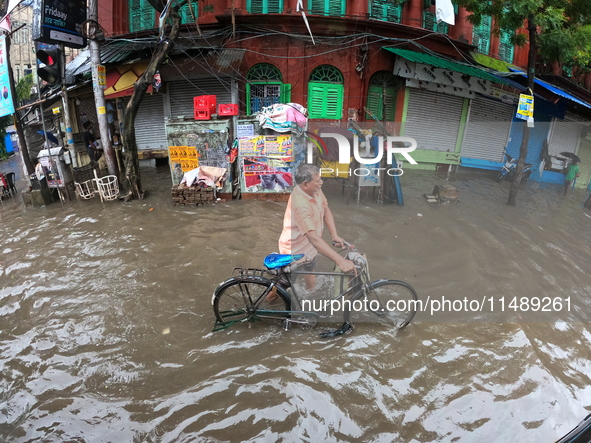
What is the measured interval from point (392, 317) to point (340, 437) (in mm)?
1463

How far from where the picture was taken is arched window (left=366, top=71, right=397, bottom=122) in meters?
11.6

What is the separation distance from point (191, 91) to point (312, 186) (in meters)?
9.56

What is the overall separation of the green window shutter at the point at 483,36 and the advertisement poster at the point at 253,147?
9422mm

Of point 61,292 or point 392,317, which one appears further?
point 61,292

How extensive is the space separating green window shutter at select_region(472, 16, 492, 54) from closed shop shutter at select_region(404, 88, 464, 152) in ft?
7.35

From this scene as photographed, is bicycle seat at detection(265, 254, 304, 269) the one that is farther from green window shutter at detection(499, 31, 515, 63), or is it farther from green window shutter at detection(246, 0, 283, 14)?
green window shutter at detection(499, 31, 515, 63)

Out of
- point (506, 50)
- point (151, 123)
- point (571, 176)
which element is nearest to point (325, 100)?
point (151, 123)

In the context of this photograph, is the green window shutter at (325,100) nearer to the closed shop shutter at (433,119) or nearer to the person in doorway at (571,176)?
the closed shop shutter at (433,119)

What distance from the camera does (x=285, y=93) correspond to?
1107cm

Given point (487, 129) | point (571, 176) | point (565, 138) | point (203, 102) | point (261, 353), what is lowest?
point (261, 353)

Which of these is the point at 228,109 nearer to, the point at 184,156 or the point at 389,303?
the point at 184,156

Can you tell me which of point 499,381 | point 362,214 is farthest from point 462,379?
point 362,214

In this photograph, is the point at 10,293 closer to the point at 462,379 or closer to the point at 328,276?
the point at 328,276

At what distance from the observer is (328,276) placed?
3.60 metres
